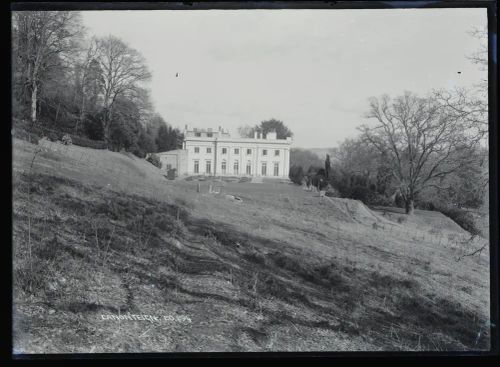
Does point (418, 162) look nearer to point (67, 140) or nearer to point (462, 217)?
point (462, 217)

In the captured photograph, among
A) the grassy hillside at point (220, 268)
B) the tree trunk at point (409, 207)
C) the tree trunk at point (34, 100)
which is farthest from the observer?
the tree trunk at point (409, 207)

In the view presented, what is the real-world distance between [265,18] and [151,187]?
2.49 meters

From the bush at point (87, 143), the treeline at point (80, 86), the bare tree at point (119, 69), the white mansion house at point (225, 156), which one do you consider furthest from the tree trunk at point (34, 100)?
the white mansion house at point (225, 156)

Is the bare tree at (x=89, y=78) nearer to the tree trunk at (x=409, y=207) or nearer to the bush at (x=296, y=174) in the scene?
the bush at (x=296, y=174)

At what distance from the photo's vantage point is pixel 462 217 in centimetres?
479

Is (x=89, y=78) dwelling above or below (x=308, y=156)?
above

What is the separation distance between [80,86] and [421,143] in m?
4.41

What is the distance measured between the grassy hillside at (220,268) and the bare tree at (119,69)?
31.8 inches

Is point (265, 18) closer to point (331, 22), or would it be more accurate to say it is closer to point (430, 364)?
point (331, 22)

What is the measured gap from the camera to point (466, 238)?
4.78 metres

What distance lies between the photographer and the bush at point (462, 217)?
4.76 m

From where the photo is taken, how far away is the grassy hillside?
4.29 meters

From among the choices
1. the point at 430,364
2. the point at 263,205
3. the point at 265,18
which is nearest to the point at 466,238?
the point at 430,364

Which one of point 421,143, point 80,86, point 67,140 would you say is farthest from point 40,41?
point 421,143
